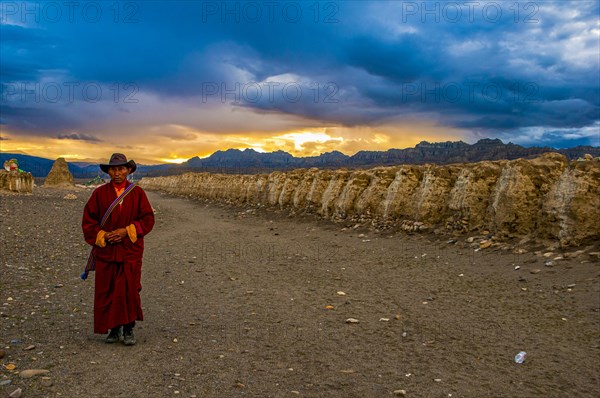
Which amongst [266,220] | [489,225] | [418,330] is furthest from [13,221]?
[489,225]

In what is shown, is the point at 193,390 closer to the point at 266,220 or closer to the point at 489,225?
the point at 489,225

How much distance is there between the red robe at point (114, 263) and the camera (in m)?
5.00

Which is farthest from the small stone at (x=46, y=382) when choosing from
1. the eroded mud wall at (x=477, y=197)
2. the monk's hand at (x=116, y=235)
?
the eroded mud wall at (x=477, y=197)

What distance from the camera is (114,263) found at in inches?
202

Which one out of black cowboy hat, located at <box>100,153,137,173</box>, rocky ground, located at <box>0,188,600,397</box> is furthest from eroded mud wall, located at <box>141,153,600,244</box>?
black cowboy hat, located at <box>100,153,137,173</box>

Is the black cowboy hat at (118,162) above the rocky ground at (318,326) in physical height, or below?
above

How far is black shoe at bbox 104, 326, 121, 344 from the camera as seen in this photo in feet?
16.8

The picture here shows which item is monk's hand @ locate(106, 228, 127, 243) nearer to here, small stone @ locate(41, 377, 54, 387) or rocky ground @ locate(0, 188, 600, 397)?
rocky ground @ locate(0, 188, 600, 397)

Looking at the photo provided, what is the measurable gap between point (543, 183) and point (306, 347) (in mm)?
9340

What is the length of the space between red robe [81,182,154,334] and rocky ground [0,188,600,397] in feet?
1.45

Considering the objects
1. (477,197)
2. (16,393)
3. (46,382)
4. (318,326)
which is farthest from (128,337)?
(477,197)

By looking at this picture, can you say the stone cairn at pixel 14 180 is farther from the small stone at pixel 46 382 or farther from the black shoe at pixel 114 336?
the small stone at pixel 46 382

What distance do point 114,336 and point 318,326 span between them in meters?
2.94

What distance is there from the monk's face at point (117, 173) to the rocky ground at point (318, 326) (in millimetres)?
2161
